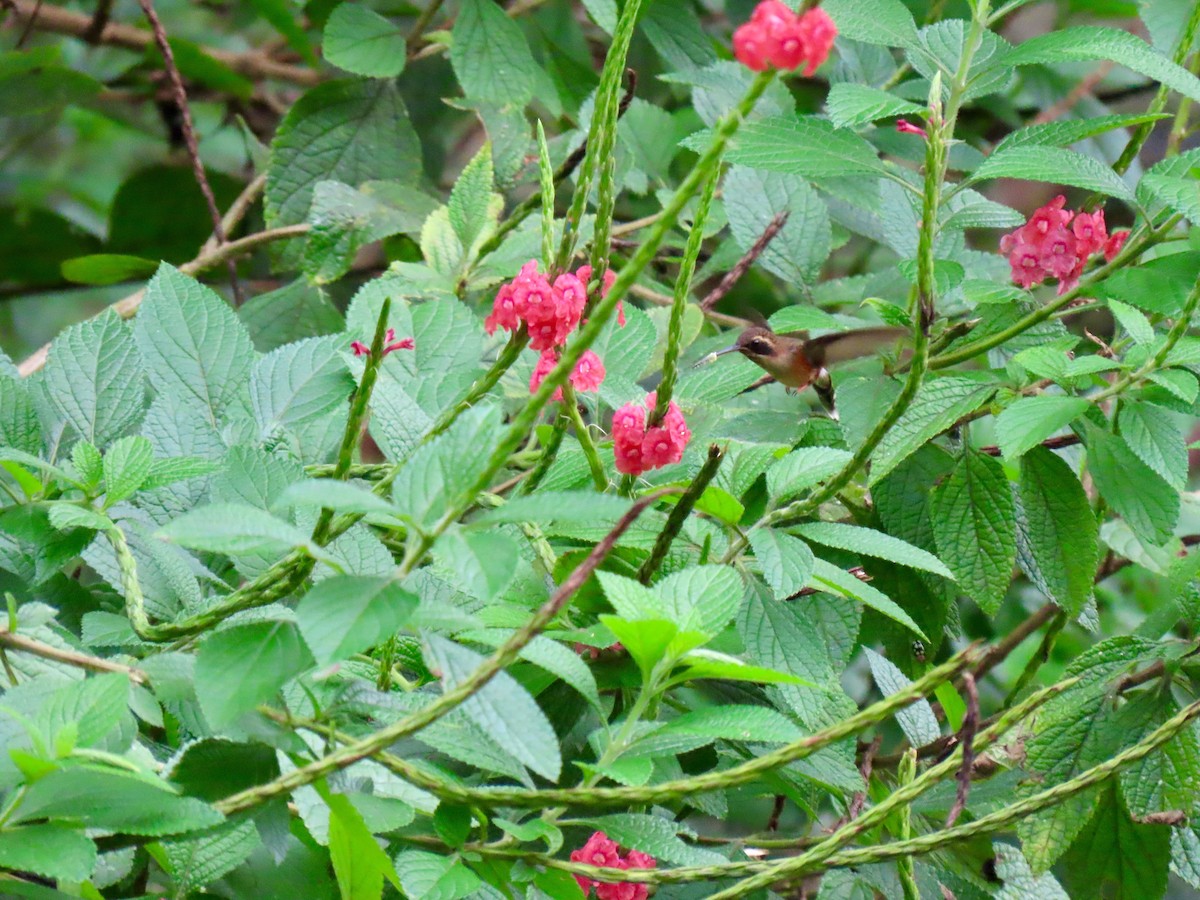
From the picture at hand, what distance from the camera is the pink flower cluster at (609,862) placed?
1.77 ft

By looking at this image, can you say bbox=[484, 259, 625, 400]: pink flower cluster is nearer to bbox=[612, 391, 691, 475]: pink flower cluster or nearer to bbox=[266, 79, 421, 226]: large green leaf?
bbox=[612, 391, 691, 475]: pink flower cluster

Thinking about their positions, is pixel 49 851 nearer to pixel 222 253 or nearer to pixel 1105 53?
pixel 1105 53

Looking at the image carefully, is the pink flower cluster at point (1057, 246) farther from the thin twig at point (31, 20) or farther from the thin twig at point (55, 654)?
the thin twig at point (31, 20)

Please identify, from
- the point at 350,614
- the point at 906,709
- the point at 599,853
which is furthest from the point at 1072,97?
the point at 350,614

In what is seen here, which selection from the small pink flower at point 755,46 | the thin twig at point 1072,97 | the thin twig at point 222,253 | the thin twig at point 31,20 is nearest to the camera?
the small pink flower at point 755,46

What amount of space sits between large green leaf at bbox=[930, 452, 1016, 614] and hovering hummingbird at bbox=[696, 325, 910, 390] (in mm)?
187

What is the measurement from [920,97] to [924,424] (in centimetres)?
53

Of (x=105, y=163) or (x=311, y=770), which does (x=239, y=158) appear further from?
Answer: (x=311, y=770)

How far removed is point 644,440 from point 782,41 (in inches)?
9.4

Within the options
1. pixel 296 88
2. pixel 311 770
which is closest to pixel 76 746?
pixel 311 770

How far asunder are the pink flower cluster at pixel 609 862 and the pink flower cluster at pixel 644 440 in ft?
0.54

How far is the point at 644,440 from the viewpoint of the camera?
0.54 meters

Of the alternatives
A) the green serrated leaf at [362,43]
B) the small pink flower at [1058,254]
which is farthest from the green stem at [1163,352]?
the green serrated leaf at [362,43]

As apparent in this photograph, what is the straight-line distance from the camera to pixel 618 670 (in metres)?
0.58
